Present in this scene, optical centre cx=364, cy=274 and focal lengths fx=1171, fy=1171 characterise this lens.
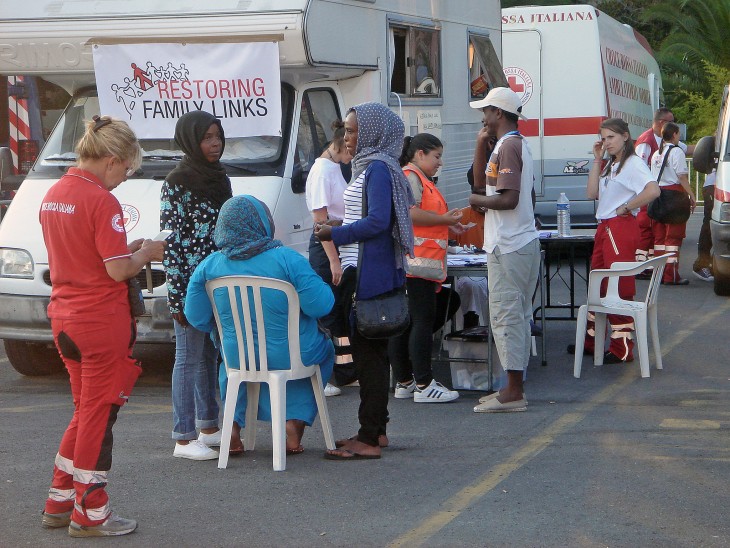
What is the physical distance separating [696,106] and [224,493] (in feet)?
87.4

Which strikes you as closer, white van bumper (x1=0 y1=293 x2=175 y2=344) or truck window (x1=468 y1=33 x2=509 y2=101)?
white van bumper (x1=0 y1=293 x2=175 y2=344)

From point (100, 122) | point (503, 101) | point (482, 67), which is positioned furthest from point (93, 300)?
point (482, 67)

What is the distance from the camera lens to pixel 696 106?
30078 mm

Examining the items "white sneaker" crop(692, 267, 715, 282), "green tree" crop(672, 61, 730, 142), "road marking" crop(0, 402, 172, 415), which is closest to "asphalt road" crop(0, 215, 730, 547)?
"road marking" crop(0, 402, 172, 415)

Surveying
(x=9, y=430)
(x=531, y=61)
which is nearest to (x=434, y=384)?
(x=9, y=430)

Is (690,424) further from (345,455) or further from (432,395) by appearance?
(345,455)

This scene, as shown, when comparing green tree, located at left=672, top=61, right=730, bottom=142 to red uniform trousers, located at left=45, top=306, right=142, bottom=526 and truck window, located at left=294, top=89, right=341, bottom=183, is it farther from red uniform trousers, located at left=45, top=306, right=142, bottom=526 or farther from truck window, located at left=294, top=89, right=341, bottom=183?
red uniform trousers, located at left=45, top=306, right=142, bottom=526

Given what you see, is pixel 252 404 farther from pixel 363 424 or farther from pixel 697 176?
pixel 697 176

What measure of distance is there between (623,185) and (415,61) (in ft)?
6.56

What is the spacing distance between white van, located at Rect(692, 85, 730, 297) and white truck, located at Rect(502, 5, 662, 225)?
2809 mm

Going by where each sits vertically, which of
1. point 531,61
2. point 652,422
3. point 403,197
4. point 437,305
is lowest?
point 652,422

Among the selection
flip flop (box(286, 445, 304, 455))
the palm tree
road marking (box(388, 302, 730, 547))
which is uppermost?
the palm tree

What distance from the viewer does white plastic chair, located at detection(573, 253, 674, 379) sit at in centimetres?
840

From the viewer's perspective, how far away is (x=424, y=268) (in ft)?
24.3
